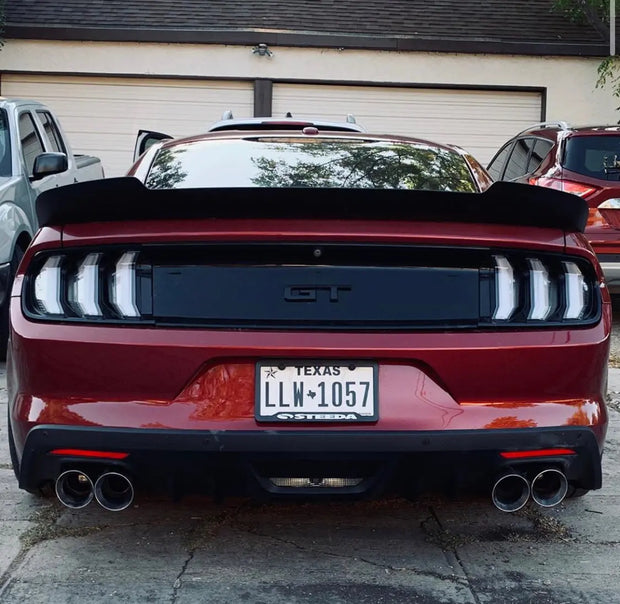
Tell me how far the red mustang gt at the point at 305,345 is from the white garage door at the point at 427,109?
14671 millimetres

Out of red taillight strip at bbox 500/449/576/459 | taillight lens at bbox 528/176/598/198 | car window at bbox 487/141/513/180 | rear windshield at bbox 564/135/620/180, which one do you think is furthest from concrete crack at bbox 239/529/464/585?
car window at bbox 487/141/513/180


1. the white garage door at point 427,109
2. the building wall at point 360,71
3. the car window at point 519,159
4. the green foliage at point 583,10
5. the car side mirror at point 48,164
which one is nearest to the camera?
the car side mirror at point 48,164

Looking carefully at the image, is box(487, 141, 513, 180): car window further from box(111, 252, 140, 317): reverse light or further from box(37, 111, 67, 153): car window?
box(111, 252, 140, 317): reverse light

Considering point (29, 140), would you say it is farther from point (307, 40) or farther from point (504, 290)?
point (307, 40)

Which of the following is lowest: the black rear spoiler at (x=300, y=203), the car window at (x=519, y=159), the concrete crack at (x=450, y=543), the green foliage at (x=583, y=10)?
the concrete crack at (x=450, y=543)

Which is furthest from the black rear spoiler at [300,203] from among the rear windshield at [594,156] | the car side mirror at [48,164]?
the rear windshield at [594,156]

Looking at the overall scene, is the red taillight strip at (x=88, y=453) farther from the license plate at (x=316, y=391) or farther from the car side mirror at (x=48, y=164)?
the car side mirror at (x=48, y=164)

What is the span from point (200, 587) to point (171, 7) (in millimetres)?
16117

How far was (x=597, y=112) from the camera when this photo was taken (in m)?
17.8

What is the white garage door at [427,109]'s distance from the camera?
1766cm

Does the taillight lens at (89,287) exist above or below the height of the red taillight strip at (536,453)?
above

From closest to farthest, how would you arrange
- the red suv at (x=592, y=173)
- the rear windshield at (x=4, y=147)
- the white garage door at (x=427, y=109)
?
the rear windshield at (x=4, y=147) → the red suv at (x=592, y=173) → the white garage door at (x=427, y=109)

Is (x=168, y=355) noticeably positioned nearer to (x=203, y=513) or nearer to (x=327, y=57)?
(x=203, y=513)

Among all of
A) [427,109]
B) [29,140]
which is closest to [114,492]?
[29,140]
